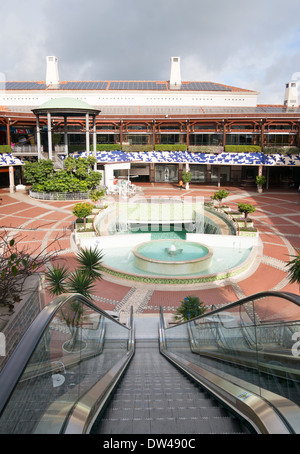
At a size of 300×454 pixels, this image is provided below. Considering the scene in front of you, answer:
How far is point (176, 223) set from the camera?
32781mm

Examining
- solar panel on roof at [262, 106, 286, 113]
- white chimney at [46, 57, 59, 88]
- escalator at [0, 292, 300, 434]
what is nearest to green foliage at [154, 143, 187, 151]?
solar panel on roof at [262, 106, 286, 113]

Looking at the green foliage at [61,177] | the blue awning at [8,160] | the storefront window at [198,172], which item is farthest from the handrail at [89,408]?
the storefront window at [198,172]

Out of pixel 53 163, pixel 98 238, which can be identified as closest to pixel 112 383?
pixel 98 238

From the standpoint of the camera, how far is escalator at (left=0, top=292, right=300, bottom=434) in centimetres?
267

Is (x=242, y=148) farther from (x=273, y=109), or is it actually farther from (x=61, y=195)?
(x=61, y=195)

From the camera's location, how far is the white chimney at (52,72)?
52938 millimetres

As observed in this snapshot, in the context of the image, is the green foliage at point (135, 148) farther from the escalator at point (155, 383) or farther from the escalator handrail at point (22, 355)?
the escalator handrail at point (22, 355)

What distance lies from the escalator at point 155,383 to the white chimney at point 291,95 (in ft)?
176

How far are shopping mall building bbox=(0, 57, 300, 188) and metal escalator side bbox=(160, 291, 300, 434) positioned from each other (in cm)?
3474

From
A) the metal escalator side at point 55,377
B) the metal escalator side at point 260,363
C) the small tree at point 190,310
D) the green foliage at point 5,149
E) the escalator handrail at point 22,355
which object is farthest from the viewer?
the green foliage at point 5,149

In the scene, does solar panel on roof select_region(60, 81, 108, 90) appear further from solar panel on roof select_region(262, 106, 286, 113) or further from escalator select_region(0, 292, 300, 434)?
escalator select_region(0, 292, 300, 434)

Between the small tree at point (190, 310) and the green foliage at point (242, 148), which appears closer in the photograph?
the small tree at point (190, 310)
